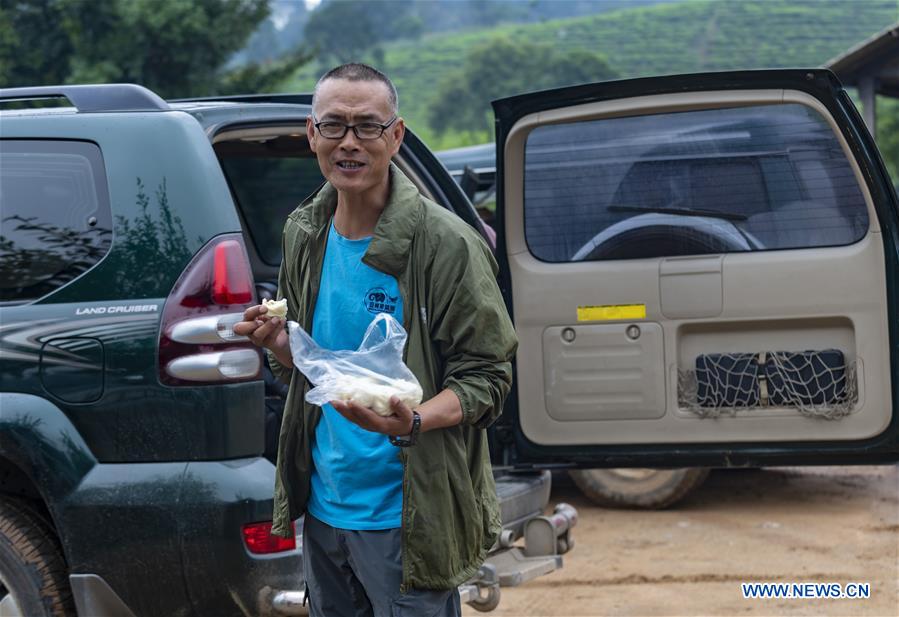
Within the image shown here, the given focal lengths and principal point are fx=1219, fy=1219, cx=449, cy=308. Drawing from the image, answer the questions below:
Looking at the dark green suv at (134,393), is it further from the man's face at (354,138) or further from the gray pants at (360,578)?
the man's face at (354,138)

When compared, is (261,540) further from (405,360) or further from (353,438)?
(405,360)

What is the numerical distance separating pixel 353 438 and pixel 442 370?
245 mm

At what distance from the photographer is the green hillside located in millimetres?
65062

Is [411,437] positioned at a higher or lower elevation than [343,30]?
lower

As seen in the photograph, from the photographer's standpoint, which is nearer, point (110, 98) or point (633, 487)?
point (110, 98)

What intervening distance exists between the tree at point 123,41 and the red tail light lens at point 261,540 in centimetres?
1481

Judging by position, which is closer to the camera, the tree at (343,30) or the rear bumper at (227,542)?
the rear bumper at (227,542)

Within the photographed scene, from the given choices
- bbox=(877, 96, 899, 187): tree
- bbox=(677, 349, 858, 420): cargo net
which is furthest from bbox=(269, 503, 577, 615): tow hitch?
bbox=(877, 96, 899, 187): tree

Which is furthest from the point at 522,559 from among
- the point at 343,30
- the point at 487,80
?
the point at 343,30

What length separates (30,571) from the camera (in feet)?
11.5

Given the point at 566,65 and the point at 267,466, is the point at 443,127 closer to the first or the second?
the point at 566,65

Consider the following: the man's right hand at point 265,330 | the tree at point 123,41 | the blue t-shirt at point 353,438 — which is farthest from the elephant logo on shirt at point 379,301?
the tree at point 123,41

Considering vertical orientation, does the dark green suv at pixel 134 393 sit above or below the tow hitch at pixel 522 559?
above

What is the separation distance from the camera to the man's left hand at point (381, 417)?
2326 millimetres
